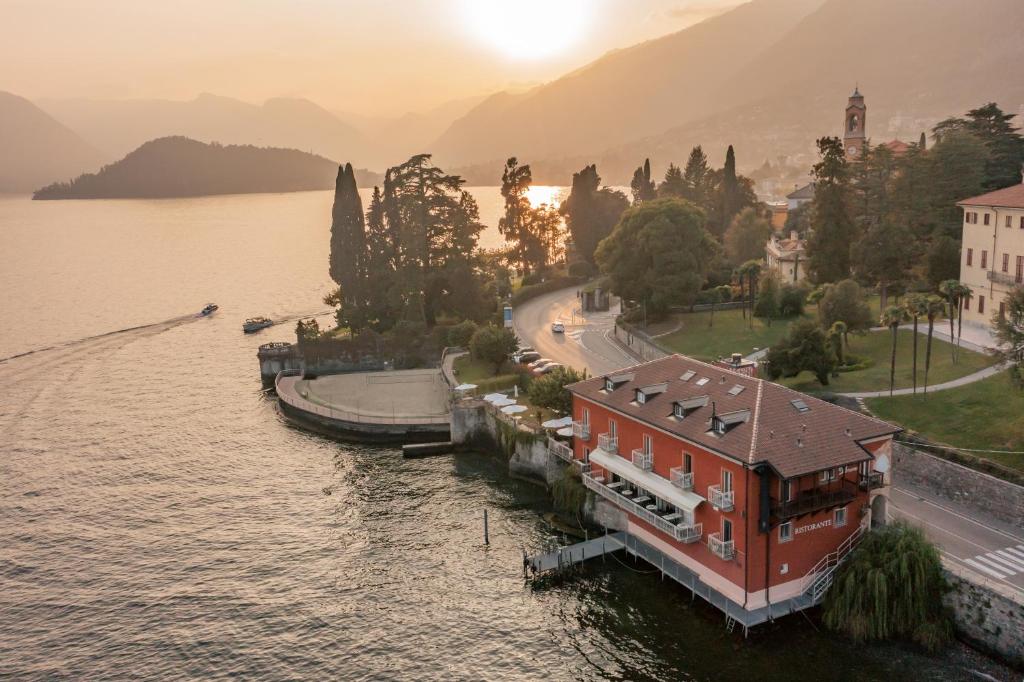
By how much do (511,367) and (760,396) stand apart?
35892 millimetres

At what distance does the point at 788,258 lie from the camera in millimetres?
99312

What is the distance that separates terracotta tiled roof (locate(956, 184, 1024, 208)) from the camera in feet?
199

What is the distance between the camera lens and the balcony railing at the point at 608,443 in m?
47.3

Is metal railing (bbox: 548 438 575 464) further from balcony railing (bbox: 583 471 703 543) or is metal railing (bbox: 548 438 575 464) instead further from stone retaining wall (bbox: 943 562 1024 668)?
stone retaining wall (bbox: 943 562 1024 668)

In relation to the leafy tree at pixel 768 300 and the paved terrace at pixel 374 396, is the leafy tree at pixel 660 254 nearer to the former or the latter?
the leafy tree at pixel 768 300

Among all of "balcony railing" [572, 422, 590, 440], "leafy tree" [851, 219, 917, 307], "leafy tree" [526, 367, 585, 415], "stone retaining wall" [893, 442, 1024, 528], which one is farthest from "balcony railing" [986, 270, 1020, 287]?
"balcony railing" [572, 422, 590, 440]

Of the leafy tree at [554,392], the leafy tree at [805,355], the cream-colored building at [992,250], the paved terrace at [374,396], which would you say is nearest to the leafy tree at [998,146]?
the cream-colored building at [992,250]

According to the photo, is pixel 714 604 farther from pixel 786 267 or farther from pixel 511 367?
pixel 786 267

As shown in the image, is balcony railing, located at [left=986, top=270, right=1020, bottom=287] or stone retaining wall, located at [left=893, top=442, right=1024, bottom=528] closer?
stone retaining wall, located at [left=893, top=442, right=1024, bottom=528]

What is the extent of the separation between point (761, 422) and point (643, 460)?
7.22 m

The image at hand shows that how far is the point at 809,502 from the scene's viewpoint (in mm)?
38062

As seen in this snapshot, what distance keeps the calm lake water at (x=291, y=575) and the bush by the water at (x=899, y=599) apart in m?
1.02

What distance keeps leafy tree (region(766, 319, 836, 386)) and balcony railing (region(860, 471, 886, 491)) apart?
1746 cm

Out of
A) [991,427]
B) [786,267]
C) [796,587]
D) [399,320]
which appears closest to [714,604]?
[796,587]
